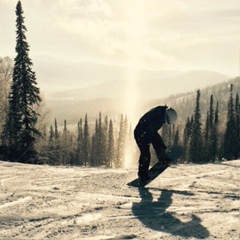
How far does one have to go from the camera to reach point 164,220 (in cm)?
479

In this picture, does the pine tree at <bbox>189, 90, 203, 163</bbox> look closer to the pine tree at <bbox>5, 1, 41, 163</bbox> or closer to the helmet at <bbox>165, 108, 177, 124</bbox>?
the pine tree at <bbox>5, 1, 41, 163</bbox>

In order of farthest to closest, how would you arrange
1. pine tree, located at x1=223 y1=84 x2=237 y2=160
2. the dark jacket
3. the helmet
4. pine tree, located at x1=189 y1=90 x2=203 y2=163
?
pine tree, located at x1=223 y1=84 x2=237 y2=160, pine tree, located at x1=189 y1=90 x2=203 y2=163, the dark jacket, the helmet

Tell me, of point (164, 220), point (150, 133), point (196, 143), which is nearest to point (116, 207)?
point (164, 220)

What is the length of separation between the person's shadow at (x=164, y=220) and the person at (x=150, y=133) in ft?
4.54

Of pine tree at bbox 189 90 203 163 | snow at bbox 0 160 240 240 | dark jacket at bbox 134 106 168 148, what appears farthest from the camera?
pine tree at bbox 189 90 203 163

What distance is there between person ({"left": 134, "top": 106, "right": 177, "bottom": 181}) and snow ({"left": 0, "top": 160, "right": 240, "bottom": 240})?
20.7 inches

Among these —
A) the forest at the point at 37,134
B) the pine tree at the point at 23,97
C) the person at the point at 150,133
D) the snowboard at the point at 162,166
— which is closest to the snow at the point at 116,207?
the snowboard at the point at 162,166

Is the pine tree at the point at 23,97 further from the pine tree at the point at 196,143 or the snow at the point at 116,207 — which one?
the pine tree at the point at 196,143

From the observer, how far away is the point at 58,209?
523cm

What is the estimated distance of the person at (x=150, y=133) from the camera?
289 inches

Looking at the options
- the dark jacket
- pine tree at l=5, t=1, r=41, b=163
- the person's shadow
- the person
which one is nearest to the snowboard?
the person

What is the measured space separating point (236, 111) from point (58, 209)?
260 feet

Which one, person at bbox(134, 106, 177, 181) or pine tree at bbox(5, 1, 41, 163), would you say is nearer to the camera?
person at bbox(134, 106, 177, 181)

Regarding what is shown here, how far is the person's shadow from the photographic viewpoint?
13.9 ft
